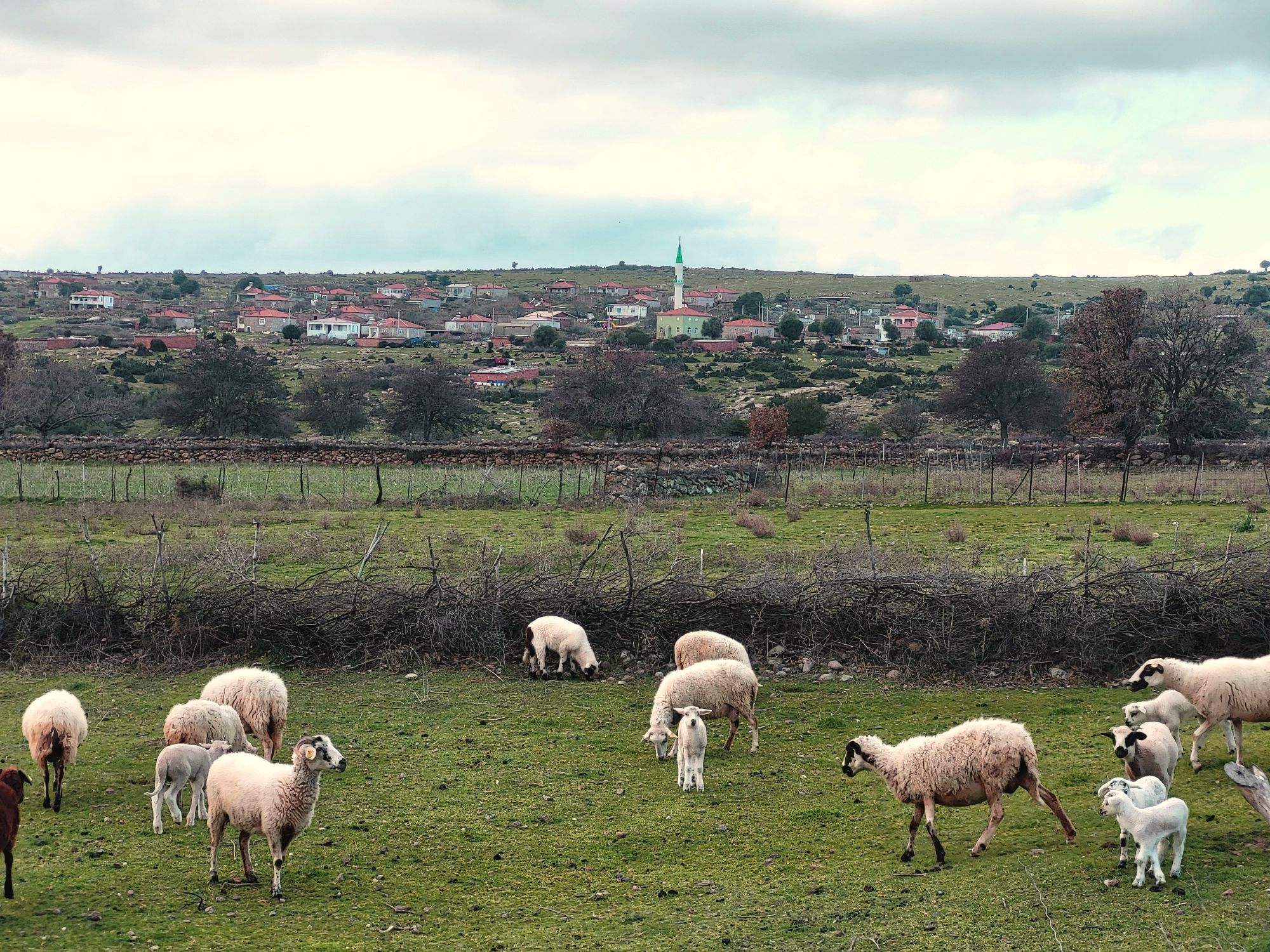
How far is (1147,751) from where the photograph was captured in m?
11.0

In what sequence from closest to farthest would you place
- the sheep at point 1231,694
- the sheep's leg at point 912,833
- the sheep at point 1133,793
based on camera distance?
the sheep at point 1133,793 < the sheep's leg at point 912,833 < the sheep at point 1231,694

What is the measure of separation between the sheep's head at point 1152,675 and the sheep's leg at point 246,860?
30.9ft

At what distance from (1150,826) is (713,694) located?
18.8 feet

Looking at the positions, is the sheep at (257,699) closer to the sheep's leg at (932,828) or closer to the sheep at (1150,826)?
the sheep's leg at (932,828)

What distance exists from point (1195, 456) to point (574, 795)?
40072 mm

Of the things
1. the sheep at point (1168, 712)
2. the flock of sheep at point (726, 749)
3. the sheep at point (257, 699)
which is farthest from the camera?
the sheep at point (257, 699)

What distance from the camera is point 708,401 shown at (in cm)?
7238

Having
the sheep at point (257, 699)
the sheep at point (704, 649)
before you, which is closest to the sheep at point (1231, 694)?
the sheep at point (704, 649)

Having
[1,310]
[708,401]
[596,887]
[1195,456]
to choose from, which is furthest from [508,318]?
[596,887]

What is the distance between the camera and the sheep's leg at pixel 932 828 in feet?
33.4

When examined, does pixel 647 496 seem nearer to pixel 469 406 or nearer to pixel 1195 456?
pixel 1195 456

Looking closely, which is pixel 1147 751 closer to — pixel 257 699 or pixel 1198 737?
pixel 1198 737

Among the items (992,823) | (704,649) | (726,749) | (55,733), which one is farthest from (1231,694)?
(55,733)

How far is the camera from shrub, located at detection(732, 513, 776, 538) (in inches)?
1122
